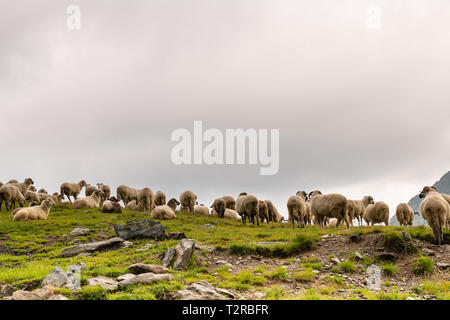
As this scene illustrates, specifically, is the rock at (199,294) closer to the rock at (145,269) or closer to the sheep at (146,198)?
the rock at (145,269)

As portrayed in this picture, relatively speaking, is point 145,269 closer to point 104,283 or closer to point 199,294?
point 104,283

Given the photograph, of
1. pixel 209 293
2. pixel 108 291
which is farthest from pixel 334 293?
pixel 108 291

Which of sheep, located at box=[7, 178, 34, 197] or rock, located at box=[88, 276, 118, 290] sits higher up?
sheep, located at box=[7, 178, 34, 197]

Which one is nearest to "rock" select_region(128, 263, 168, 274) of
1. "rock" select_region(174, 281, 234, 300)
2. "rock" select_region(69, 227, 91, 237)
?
"rock" select_region(174, 281, 234, 300)

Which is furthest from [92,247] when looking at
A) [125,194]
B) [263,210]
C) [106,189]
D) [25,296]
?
[106,189]

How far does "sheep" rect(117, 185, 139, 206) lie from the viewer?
44.9m

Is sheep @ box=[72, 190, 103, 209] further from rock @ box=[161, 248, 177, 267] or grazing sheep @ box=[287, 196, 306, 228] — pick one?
rock @ box=[161, 248, 177, 267]

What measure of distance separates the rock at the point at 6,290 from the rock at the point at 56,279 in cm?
93

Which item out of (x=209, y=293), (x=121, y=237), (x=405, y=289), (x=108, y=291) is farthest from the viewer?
(x=121, y=237)

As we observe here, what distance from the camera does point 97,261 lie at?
46.2 feet

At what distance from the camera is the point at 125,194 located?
148 feet

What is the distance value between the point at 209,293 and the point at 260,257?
6479 mm

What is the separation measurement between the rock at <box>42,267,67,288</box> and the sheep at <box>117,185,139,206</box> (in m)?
36.0
